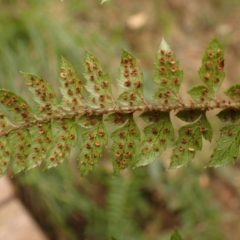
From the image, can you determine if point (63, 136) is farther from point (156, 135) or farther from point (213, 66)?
point (213, 66)

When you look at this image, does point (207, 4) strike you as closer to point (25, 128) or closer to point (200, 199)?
point (200, 199)

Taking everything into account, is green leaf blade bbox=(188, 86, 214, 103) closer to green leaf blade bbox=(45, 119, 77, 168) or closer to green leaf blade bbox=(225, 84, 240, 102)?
green leaf blade bbox=(225, 84, 240, 102)

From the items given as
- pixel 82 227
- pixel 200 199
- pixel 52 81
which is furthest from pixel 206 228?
pixel 52 81

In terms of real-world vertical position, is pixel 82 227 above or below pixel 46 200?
below

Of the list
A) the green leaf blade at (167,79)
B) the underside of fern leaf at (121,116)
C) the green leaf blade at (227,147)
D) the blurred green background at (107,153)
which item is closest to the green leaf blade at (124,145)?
the underside of fern leaf at (121,116)

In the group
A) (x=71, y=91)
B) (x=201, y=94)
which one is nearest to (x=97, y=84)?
(x=71, y=91)

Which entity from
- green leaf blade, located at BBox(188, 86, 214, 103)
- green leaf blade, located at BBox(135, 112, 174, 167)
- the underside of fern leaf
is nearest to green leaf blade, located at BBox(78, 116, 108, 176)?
the underside of fern leaf

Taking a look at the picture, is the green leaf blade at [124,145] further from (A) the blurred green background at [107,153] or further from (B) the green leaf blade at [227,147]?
(A) the blurred green background at [107,153]
